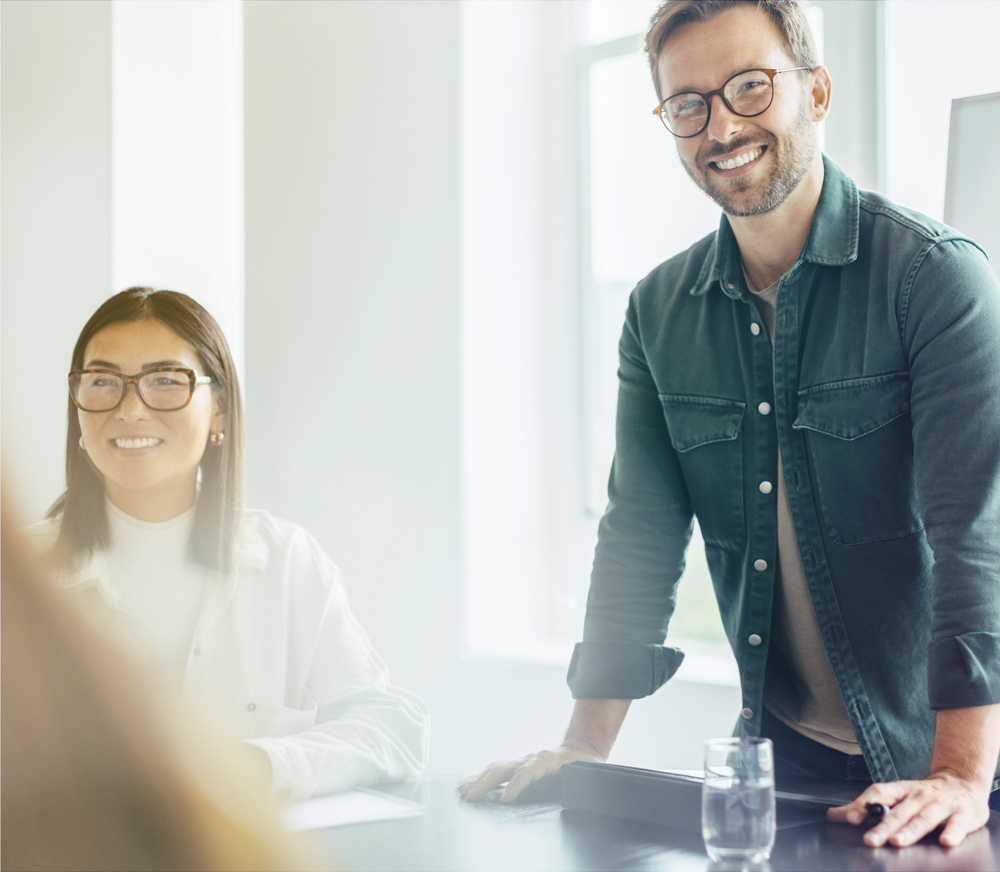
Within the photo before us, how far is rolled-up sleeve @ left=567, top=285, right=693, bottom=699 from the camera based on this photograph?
1.41m

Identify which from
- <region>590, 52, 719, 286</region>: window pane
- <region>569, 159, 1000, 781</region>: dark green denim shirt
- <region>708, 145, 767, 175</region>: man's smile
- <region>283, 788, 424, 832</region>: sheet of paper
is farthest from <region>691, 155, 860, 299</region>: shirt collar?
<region>590, 52, 719, 286</region>: window pane

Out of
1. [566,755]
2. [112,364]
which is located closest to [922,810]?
[566,755]

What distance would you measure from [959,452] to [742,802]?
0.53 m

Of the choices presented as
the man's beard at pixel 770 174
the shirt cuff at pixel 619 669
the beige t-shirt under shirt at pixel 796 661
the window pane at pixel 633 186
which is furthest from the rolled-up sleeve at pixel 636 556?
the window pane at pixel 633 186

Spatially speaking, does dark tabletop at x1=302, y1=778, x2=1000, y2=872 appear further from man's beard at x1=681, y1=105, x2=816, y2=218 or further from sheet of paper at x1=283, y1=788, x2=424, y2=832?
man's beard at x1=681, y1=105, x2=816, y2=218

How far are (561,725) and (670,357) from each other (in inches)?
52.8

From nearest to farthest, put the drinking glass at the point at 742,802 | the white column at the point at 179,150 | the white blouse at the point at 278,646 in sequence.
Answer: the drinking glass at the point at 742,802, the white blouse at the point at 278,646, the white column at the point at 179,150

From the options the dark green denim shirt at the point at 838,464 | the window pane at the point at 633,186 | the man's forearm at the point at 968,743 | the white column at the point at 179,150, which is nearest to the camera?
the man's forearm at the point at 968,743

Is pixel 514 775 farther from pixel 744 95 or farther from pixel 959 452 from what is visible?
pixel 744 95

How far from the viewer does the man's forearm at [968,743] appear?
1009 mm

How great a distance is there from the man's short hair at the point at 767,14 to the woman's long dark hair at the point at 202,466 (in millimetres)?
973

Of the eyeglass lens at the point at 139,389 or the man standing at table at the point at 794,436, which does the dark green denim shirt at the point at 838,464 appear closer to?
the man standing at table at the point at 794,436

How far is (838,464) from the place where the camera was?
1336 millimetres

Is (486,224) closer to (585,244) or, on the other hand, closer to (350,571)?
(585,244)
